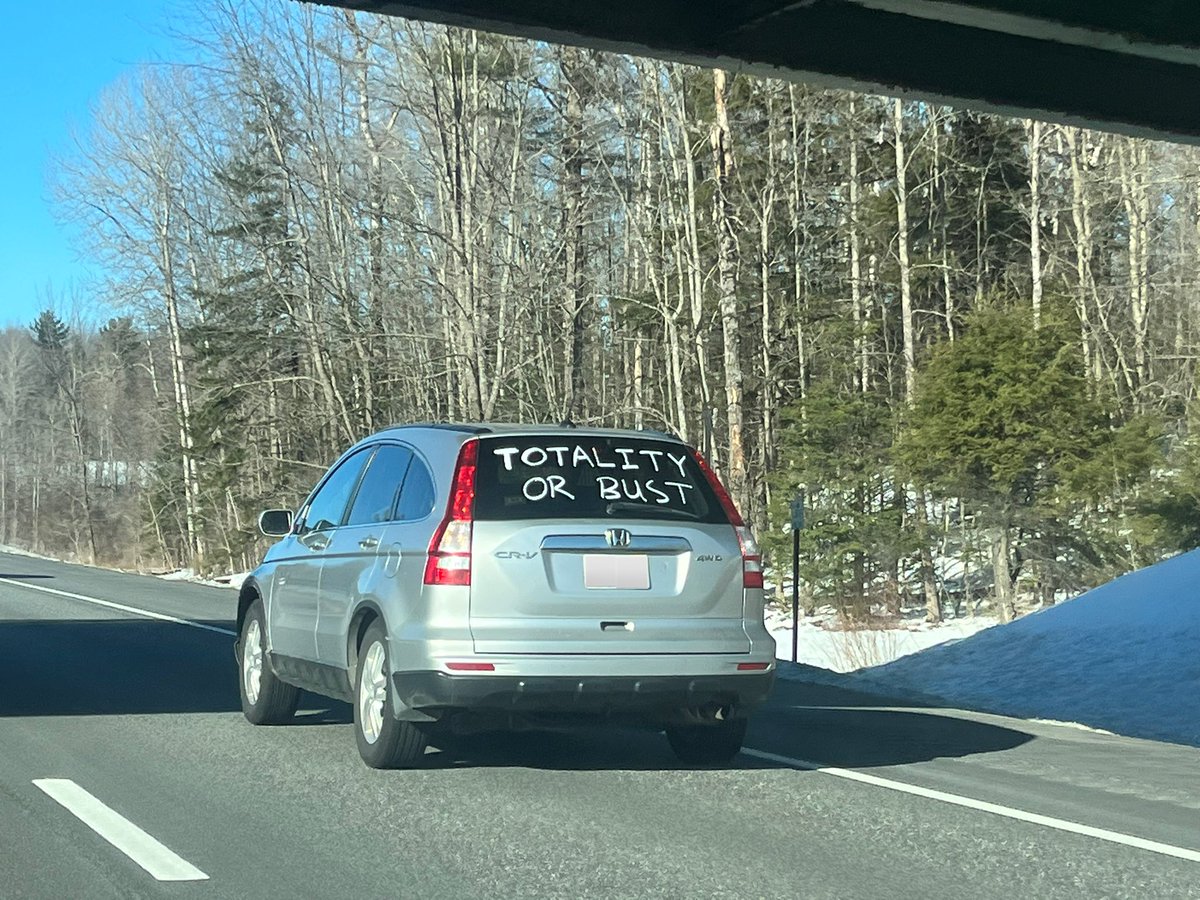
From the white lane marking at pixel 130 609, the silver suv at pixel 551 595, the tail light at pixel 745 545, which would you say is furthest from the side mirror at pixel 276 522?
the white lane marking at pixel 130 609

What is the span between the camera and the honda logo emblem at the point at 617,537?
25.5ft

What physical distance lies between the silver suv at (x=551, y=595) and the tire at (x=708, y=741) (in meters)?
0.01

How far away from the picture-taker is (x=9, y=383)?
11031cm

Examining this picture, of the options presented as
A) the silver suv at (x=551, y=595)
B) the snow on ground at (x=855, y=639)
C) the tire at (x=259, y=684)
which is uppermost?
the silver suv at (x=551, y=595)

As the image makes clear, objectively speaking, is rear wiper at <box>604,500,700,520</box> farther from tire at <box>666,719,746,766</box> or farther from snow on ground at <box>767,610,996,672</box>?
snow on ground at <box>767,610,996,672</box>

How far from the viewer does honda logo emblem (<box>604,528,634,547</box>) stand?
777 centimetres

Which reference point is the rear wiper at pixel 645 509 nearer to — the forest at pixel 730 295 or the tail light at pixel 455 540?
the tail light at pixel 455 540

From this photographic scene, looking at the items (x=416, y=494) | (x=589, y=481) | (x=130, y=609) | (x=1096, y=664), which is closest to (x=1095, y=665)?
(x=1096, y=664)

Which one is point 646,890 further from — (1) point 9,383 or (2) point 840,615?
(1) point 9,383

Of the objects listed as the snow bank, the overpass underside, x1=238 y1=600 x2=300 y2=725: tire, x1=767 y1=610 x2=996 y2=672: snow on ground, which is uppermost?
the overpass underside

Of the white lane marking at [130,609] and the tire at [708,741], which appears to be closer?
the tire at [708,741]

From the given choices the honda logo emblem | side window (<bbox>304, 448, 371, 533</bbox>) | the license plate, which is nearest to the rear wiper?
the honda logo emblem

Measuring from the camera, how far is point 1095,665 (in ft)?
45.5

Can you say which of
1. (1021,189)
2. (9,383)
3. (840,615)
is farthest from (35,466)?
(840,615)
